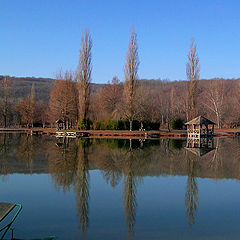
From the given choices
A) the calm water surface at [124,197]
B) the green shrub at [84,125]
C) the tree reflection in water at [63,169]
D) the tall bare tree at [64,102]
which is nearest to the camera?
the calm water surface at [124,197]

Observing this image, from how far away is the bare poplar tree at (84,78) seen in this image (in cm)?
3753

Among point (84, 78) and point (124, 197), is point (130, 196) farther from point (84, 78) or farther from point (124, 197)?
point (84, 78)

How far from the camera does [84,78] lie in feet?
124

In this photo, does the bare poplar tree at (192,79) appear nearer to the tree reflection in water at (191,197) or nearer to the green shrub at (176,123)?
the green shrub at (176,123)

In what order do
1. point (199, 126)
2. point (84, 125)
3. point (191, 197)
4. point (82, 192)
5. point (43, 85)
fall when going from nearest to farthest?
point (191, 197) → point (82, 192) → point (199, 126) → point (84, 125) → point (43, 85)

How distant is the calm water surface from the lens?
19.2 feet

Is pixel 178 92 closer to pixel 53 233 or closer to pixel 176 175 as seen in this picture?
pixel 176 175

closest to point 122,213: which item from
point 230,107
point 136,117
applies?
point 136,117

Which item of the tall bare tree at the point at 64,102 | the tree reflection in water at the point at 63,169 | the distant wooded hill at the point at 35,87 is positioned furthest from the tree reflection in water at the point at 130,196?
the distant wooded hill at the point at 35,87

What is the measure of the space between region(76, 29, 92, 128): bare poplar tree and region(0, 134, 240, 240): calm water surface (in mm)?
23202

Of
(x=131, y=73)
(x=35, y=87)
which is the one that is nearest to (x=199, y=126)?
(x=131, y=73)

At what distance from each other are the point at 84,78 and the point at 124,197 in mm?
30759

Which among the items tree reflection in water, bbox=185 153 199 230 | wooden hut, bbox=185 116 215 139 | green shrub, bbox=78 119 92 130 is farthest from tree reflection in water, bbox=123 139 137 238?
green shrub, bbox=78 119 92 130

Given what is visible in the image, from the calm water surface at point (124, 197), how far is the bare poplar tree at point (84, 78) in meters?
23.2
